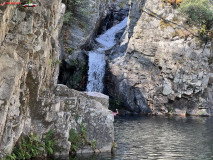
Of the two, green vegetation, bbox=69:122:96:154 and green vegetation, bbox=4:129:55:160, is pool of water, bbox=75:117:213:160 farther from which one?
green vegetation, bbox=4:129:55:160

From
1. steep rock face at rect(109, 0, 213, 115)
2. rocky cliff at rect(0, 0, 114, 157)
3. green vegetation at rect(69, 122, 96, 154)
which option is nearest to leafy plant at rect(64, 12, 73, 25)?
steep rock face at rect(109, 0, 213, 115)

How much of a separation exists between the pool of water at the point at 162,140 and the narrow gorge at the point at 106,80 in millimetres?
53

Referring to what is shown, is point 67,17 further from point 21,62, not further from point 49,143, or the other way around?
point 21,62

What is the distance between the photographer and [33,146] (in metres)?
13.9

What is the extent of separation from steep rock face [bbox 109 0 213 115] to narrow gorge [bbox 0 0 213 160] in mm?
94

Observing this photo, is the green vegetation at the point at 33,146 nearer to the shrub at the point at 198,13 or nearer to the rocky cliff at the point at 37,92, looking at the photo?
the rocky cliff at the point at 37,92

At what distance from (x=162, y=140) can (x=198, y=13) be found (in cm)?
1744

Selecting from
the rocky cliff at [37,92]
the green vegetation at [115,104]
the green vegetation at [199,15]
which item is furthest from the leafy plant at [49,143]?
the green vegetation at [199,15]

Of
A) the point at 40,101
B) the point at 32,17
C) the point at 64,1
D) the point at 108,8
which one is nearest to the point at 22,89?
the point at 40,101

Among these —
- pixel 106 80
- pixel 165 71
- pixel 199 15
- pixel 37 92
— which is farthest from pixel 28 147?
pixel 199 15

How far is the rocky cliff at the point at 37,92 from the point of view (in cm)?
1159

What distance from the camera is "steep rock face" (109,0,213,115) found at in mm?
30344

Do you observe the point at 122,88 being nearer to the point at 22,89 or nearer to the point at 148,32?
the point at 148,32

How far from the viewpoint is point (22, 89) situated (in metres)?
13.3
